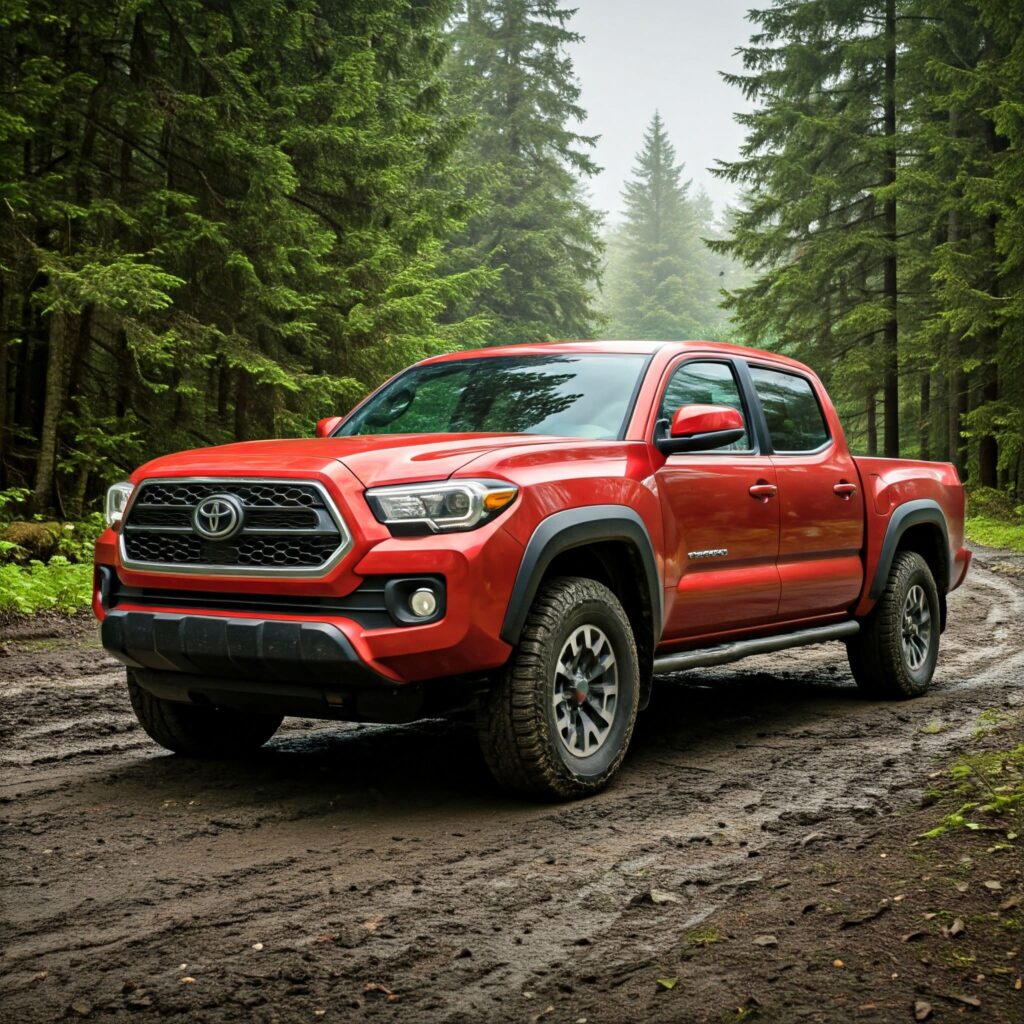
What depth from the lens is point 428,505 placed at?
4535 mm

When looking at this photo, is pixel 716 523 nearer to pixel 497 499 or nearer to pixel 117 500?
pixel 497 499

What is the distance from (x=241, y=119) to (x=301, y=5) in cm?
244

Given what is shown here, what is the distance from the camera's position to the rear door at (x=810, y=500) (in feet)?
21.4

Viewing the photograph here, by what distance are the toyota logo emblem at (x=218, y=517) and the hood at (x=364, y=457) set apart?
0.41 ft

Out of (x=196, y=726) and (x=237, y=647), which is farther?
(x=196, y=726)

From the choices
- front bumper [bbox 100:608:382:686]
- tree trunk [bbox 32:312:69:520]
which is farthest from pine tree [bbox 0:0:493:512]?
front bumper [bbox 100:608:382:686]

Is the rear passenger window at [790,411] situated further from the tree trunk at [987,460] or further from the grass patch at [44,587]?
the tree trunk at [987,460]

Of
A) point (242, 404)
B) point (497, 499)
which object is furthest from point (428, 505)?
point (242, 404)

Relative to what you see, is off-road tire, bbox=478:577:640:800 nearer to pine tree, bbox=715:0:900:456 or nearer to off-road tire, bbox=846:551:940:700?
off-road tire, bbox=846:551:940:700

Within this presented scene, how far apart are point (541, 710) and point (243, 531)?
1372 mm

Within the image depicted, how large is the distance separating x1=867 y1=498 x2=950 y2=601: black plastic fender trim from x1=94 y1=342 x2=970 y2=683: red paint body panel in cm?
5

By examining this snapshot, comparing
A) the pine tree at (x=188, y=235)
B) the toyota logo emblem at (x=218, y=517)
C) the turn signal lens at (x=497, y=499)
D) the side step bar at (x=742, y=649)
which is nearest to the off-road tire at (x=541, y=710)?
the turn signal lens at (x=497, y=499)

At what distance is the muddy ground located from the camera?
301cm

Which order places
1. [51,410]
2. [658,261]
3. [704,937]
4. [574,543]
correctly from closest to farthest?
[704,937] < [574,543] < [51,410] < [658,261]
